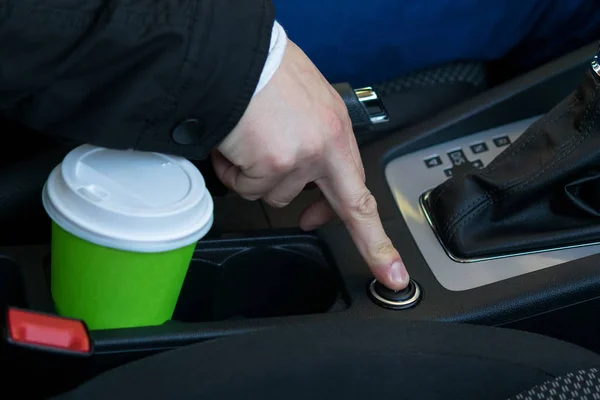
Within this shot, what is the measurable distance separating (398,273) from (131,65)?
32cm

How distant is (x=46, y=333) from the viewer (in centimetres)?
58

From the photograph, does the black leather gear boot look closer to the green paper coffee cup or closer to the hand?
the hand

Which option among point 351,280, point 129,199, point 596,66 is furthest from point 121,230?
point 596,66

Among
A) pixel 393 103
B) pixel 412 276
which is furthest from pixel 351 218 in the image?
pixel 393 103

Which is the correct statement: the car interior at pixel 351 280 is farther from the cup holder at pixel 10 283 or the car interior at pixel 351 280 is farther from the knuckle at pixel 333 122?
the knuckle at pixel 333 122

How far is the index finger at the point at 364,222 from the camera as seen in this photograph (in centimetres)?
76

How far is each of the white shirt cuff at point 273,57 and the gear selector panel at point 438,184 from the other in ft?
0.90

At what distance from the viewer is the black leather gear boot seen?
816mm

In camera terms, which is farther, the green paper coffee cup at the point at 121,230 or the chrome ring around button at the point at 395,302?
the chrome ring around button at the point at 395,302

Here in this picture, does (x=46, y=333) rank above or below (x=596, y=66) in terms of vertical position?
below

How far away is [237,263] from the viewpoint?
2.70 feet

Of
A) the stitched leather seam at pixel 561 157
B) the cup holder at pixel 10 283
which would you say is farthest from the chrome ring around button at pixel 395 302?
the cup holder at pixel 10 283

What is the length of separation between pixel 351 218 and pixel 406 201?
0.15 metres

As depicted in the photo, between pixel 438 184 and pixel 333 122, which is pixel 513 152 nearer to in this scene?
pixel 438 184
